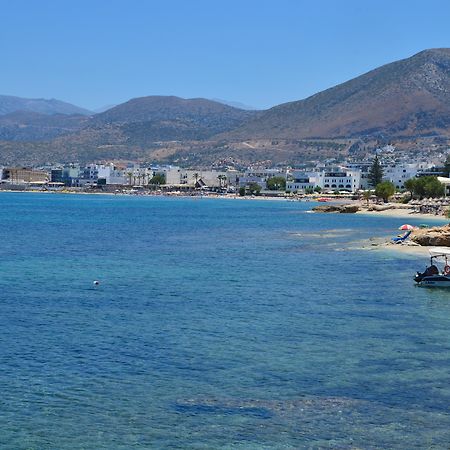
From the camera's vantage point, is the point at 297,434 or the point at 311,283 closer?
the point at 297,434

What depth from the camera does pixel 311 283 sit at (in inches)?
1490

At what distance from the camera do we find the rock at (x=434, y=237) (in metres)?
53.3

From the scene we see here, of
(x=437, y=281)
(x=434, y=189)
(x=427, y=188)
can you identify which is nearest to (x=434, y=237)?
(x=437, y=281)

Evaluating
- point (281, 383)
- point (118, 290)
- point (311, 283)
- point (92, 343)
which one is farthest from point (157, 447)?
point (311, 283)

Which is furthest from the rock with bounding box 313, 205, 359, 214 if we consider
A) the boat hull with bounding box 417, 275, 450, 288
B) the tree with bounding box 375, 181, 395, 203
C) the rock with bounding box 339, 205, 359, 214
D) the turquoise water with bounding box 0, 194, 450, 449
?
the boat hull with bounding box 417, 275, 450, 288

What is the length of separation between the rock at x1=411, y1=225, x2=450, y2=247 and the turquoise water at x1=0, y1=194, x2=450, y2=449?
963 cm

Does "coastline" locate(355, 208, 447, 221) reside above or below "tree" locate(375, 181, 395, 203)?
below

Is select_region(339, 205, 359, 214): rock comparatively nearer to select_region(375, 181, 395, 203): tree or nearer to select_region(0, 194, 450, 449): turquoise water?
select_region(375, 181, 395, 203): tree

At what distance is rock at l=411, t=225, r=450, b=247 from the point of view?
5326 cm

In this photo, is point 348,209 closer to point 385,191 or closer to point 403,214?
point 403,214

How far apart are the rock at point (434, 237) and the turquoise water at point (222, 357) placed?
963cm

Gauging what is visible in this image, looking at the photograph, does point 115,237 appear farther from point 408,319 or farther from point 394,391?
point 394,391

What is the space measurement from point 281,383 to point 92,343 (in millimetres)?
6705

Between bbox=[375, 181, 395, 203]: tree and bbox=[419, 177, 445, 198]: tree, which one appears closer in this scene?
bbox=[419, 177, 445, 198]: tree
